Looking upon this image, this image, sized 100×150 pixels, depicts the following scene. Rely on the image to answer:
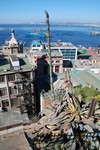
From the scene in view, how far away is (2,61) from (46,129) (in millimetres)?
35546

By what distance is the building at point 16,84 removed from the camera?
3685 centimetres

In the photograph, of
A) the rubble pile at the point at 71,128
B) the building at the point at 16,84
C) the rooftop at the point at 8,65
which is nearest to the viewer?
the rubble pile at the point at 71,128

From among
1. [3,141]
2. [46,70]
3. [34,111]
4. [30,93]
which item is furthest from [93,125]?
[46,70]

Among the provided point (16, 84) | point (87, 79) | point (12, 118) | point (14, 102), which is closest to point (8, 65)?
point (16, 84)

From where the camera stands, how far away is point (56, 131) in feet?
29.5

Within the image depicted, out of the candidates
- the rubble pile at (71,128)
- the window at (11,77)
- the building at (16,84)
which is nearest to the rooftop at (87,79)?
the building at (16,84)

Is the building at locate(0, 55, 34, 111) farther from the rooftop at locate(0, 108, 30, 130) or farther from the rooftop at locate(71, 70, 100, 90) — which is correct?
the rooftop at locate(71, 70, 100, 90)

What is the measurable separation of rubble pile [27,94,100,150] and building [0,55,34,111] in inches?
1105

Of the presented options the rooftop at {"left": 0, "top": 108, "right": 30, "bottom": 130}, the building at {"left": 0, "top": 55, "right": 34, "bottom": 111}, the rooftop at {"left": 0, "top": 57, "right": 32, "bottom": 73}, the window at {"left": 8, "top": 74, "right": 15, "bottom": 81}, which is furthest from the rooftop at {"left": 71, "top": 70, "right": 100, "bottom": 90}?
the rooftop at {"left": 0, "top": 108, "right": 30, "bottom": 130}

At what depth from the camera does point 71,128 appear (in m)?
8.29

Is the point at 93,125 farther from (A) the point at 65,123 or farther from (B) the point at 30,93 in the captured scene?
(B) the point at 30,93

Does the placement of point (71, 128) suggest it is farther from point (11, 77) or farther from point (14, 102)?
point (14, 102)

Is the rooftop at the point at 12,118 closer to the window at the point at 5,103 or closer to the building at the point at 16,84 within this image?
the window at the point at 5,103

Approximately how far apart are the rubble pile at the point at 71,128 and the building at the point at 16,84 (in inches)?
1105
